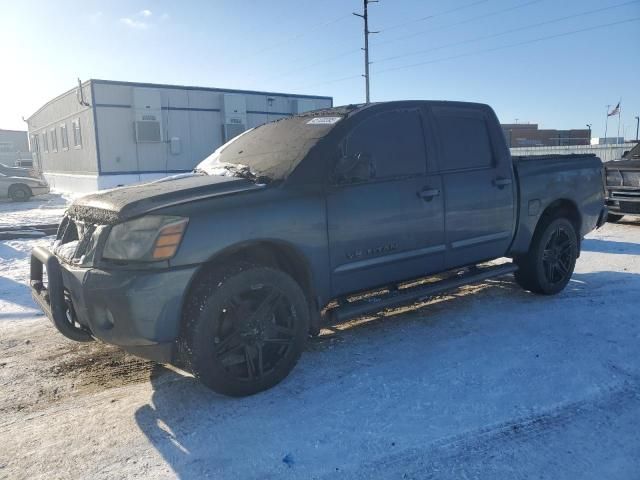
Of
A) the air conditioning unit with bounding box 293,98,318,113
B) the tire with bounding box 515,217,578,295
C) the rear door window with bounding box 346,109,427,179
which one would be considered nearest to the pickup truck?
the tire with bounding box 515,217,578,295

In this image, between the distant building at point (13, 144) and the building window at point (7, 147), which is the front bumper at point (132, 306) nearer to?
the distant building at point (13, 144)

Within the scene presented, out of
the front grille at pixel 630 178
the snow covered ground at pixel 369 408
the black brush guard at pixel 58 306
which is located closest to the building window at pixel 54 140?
the snow covered ground at pixel 369 408

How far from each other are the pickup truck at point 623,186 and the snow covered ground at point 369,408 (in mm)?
5685

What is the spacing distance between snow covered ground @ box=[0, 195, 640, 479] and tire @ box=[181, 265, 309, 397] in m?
0.18

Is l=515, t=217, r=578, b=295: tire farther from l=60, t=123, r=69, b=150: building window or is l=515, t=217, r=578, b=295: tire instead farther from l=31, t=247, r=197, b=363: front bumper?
l=60, t=123, r=69, b=150: building window

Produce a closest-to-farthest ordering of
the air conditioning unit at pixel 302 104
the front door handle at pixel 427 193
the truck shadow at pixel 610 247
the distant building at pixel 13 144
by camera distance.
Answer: the front door handle at pixel 427 193 < the truck shadow at pixel 610 247 < the air conditioning unit at pixel 302 104 < the distant building at pixel 13 144

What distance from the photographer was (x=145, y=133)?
2103 cm

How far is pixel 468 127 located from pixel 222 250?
2787 mm

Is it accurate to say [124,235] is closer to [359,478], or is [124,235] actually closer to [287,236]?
[287,236]

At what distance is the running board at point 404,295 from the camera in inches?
148

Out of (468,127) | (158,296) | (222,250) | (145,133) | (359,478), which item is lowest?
(359,478)

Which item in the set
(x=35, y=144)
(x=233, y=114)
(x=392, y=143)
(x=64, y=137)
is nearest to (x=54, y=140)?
(x=64, y=137)

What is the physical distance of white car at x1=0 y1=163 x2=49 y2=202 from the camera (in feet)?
64.2

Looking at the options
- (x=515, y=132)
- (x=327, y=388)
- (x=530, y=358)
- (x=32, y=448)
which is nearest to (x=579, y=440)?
(x=530, y=358)
